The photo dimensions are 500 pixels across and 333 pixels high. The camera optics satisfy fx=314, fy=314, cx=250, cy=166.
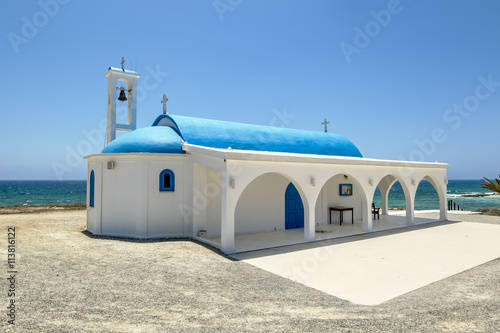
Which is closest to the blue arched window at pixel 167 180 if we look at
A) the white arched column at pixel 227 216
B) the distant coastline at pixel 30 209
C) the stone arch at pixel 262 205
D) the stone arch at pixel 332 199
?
the stone arch at pixel 262 205

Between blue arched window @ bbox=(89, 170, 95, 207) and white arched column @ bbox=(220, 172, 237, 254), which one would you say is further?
blue arched window @ bbox=(89, 170, 95, 207)

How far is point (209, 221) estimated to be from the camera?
11.8 meters

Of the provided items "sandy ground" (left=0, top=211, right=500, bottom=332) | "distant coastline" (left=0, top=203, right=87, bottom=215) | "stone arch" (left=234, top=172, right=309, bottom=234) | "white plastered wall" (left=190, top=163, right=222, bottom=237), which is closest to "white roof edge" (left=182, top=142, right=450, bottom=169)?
"white plastered wall" (left=190, top=163, right=222, bottom=237)

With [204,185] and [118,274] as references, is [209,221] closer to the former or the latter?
[204,185]

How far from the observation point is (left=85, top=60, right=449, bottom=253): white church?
10203 mm

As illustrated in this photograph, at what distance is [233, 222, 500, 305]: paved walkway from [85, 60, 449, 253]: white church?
1.22m

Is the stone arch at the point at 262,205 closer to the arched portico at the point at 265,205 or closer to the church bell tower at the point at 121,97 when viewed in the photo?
the arched portico at the point at 265,205

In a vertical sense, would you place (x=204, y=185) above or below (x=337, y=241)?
above

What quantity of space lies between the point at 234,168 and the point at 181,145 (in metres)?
3.31

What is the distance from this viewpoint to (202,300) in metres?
5.65

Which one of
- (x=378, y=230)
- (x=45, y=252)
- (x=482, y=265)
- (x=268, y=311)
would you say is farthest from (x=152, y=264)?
(x=378, y=230)

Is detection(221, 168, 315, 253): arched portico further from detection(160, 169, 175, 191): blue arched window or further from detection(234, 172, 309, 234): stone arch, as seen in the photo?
detection(160, 169, 175, 191): blue arched window

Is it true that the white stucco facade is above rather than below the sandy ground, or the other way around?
above

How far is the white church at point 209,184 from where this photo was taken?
1020cm
